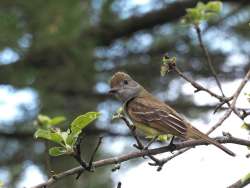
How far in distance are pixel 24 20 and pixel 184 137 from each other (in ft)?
11.3

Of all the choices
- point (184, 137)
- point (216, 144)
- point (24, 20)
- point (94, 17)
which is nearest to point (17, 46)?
point (24, 20)

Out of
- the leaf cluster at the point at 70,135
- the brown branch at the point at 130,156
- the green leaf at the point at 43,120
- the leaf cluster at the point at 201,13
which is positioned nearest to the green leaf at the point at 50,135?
the leaf cluster at the point at 70,135

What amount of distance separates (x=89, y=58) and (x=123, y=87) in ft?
7.07

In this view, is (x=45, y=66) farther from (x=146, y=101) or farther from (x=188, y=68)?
(x=146, y=101)

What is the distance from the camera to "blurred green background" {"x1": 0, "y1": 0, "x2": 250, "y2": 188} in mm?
7066

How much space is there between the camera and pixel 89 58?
738cm

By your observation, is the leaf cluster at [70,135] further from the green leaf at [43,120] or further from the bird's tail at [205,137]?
the green leaf at [43,120]

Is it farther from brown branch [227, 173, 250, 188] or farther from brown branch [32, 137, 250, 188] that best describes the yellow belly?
brown branch [227, 173, 250, 188]

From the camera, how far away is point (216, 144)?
11.7ft

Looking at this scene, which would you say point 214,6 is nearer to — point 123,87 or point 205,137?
point 205,137

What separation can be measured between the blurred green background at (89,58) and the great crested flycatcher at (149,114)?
1908 mm

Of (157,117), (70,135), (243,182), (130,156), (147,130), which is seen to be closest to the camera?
(243,182)

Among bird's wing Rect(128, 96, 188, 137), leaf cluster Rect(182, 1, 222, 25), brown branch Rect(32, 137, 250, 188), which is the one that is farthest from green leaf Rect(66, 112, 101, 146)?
leaf cluster Rect(182, 1, 222, 25)

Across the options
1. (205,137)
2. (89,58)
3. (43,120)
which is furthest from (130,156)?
(89,58)
